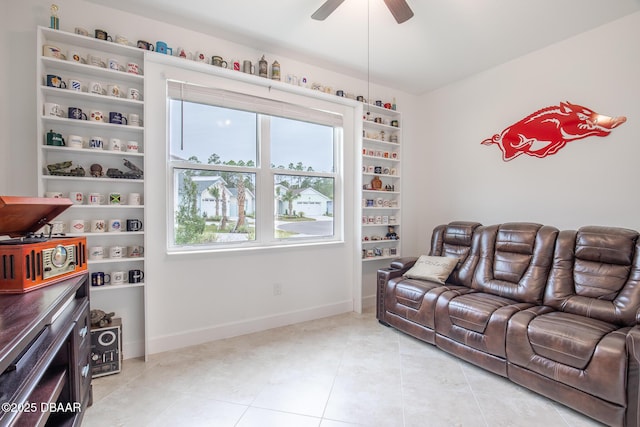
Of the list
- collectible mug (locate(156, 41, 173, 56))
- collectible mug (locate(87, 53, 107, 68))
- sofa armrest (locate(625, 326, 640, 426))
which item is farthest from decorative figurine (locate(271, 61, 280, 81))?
sofa armrest (locate(625, 326, 640, 426))

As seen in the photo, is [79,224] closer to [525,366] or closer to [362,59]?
[362,59]

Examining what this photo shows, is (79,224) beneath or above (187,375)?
above

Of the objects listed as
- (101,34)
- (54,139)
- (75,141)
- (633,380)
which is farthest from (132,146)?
(633,380)

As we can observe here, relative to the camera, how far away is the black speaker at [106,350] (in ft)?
7.09

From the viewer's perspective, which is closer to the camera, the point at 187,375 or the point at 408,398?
the point at 408,398

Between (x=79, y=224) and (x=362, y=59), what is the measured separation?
2959mm

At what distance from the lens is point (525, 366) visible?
2.03m

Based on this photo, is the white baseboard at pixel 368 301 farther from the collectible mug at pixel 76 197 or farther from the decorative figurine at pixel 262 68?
the collectible mug at pixel 76 197

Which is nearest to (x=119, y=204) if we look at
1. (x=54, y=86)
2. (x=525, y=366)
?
(x=54, y=86)

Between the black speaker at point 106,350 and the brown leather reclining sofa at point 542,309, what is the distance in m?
2.33

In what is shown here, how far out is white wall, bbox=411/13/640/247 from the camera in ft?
8.23

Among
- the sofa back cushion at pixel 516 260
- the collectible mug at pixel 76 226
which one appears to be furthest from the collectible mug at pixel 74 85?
the sofa back cushion at pixel 516 260

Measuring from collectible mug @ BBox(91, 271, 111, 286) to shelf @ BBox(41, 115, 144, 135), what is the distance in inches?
44.0

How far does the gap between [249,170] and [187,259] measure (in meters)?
1.03
